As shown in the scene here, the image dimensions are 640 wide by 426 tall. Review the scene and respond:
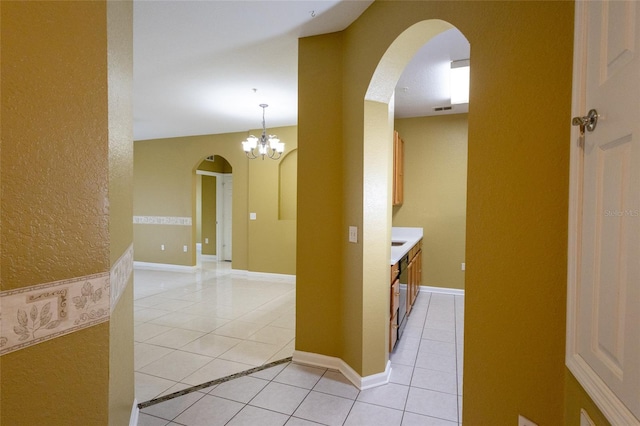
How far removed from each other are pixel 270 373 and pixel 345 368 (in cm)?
60

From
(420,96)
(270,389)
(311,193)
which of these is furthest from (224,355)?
(420,96)

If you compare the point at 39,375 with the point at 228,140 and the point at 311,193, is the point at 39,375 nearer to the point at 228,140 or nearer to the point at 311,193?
the point at 311,193

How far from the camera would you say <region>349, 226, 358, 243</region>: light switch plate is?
232 centimetres

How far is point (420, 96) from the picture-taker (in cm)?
402

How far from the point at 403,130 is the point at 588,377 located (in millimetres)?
4513

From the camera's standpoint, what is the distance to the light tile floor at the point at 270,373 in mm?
1995

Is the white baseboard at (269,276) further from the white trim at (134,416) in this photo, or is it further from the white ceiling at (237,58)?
the white trim at (134,416)

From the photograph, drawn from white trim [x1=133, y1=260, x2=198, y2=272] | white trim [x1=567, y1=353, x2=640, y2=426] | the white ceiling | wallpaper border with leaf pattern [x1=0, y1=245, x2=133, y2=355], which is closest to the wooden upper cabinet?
the white ceiling

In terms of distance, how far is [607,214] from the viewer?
0.82 m

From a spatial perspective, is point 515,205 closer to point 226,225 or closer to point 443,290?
point 443,290

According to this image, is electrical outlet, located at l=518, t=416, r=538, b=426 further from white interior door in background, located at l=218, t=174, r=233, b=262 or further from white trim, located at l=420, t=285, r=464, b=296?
white interior door in background, located at l=218, t=174, r=233, b=262

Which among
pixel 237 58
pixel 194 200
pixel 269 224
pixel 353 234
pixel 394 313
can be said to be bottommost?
pixel 394 313

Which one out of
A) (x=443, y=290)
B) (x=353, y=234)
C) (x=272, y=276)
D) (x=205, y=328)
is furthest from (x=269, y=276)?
(x=353, y=234)

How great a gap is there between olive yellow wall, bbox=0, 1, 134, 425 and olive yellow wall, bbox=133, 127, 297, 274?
4.63 m
